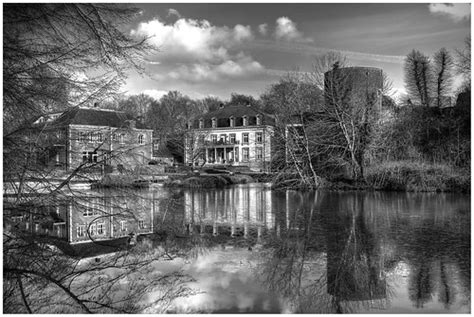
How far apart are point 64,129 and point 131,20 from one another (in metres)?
1.69

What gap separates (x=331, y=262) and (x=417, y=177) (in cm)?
1436

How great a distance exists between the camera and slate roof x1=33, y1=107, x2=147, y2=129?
593 centimetres

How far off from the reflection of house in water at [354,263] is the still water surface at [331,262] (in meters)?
0.01

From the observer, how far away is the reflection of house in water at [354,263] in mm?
5023

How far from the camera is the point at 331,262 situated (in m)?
6.35

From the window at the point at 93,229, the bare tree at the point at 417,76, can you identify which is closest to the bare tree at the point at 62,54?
the window at the point at 93,229

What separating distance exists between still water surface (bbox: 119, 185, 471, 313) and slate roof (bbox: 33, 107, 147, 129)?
47.7 inches

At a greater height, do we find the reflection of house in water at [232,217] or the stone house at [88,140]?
the stone house at [88,140]

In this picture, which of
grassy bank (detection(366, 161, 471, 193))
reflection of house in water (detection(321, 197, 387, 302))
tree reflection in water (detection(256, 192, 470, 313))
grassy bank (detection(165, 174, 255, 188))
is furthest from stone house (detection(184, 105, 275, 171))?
reflection of house in water (detection(321, 197, 387, 302))

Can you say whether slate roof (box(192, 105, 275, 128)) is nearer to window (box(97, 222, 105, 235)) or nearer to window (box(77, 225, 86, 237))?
window (box(97, 222, 105, 235))

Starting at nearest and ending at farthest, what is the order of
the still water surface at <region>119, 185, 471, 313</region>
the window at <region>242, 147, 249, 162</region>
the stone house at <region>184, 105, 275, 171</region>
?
the still water surface at <region>119, 185, 471, 313</region>, the stone house at <region>184, 105, 275, 171</region>, the window at <region>242, 147, 249, 162</region>

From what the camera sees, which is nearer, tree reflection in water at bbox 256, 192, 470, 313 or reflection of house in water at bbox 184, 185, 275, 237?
tree reflection in water at bbox 256, 192, 470, 313

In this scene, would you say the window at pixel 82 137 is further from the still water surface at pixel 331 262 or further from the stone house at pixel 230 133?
the stone house at pixel 230 133

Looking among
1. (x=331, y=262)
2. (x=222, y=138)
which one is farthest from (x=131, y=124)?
(x=222, y=138)
